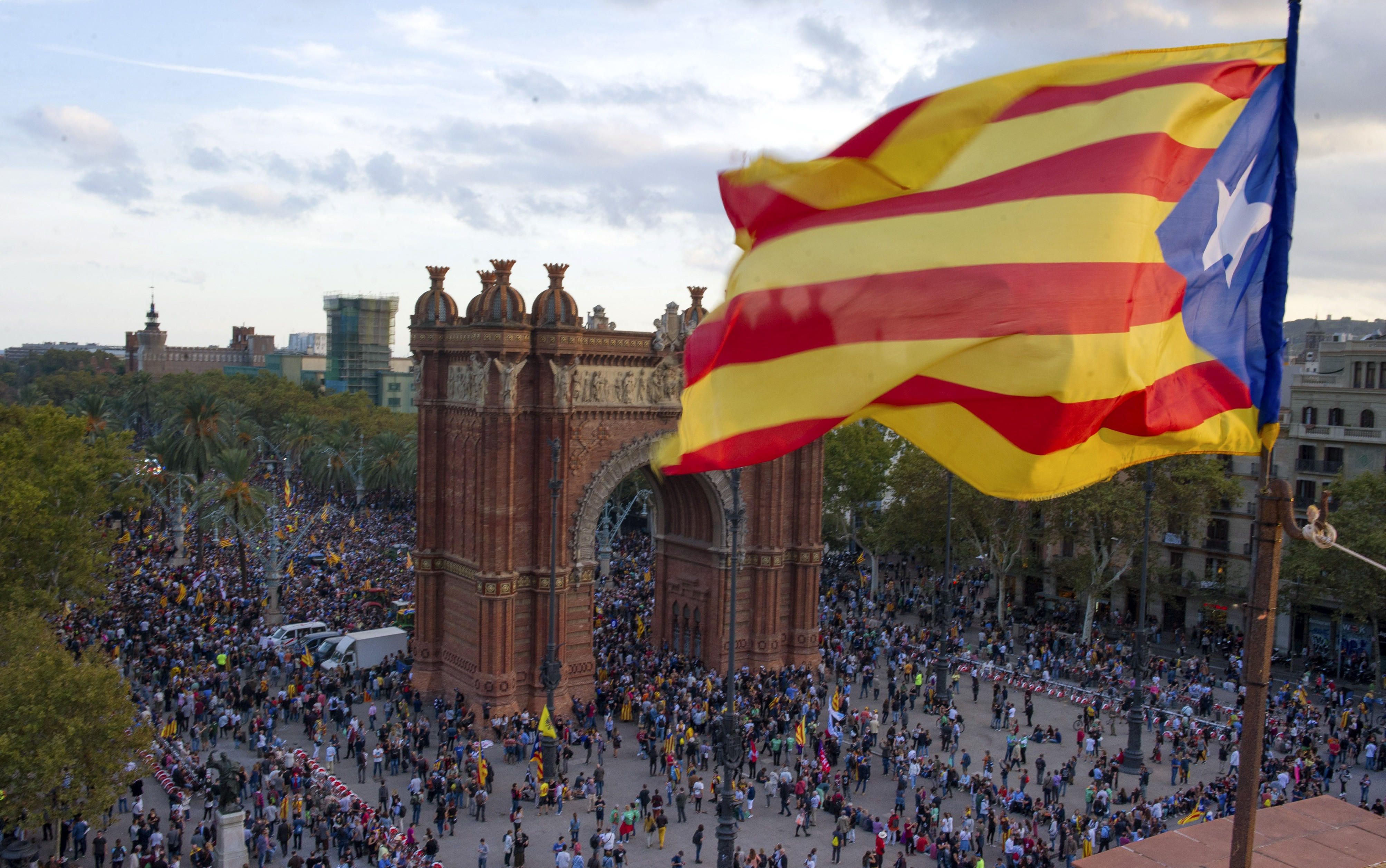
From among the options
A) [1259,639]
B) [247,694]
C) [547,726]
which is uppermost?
[1259,639]

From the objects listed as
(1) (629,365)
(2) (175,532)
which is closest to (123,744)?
(1) (629,365)

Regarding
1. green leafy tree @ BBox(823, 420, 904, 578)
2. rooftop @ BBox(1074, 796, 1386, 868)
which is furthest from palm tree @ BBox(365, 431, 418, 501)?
rooftop @ BBox(1074, 796, 1386, 868)

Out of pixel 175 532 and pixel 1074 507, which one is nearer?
pixel 1074 507

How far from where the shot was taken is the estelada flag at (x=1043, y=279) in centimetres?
879

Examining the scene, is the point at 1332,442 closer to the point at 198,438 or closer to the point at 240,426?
the point at 198,438

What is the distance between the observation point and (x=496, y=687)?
34.6 m

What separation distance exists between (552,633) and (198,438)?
36.2m

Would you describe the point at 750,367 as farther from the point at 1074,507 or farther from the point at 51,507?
the point at 1074,507

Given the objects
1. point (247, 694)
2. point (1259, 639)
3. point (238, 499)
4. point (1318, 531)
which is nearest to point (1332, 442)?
point (247, 694)

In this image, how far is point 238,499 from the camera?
158ft

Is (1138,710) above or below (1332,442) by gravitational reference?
below

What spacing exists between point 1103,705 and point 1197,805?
1125 cm

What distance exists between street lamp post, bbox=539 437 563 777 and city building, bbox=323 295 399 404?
405ft

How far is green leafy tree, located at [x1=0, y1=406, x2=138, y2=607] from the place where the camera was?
113 ft
